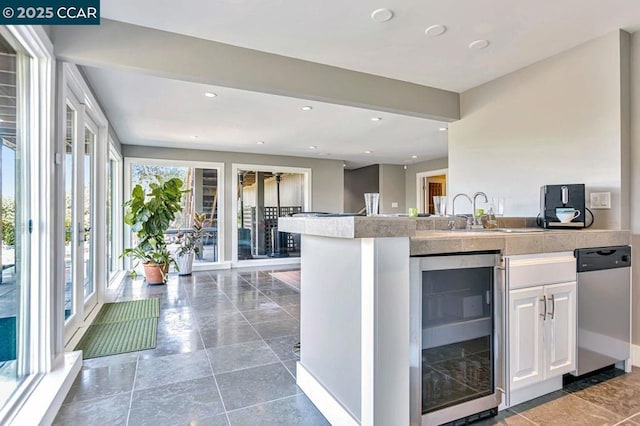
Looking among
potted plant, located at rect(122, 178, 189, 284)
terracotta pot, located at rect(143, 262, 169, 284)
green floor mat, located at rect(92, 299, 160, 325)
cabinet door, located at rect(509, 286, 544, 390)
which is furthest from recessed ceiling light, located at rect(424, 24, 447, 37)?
terracotta pot, located at rect(143, 262, 169, 284)

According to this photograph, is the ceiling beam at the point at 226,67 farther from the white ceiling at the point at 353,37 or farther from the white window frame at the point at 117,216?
the white window frame at the point at 117,216

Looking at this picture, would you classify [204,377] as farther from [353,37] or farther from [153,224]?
[153,224]

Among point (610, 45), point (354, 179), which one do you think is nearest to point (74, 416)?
point (610, 45)

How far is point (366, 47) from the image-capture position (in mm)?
2682

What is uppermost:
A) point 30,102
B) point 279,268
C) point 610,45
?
point 610,45

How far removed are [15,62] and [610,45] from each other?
3.94m

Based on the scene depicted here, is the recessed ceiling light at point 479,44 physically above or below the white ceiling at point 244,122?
above

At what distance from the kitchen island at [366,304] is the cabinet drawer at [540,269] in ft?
0.15

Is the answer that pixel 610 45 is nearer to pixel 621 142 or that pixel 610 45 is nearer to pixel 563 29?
pixel 563 29

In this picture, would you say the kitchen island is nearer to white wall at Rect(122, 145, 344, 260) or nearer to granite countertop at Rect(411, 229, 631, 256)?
granite countertop at Rect(411, 229, 631, 256)

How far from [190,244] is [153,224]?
3.34 ft

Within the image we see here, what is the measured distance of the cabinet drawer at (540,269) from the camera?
1826 mm

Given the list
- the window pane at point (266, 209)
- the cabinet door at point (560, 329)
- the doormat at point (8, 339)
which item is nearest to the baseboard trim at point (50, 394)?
the doormat at point (8, 339)

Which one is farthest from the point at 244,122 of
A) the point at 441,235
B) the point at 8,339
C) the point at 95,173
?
the point at 441,235
